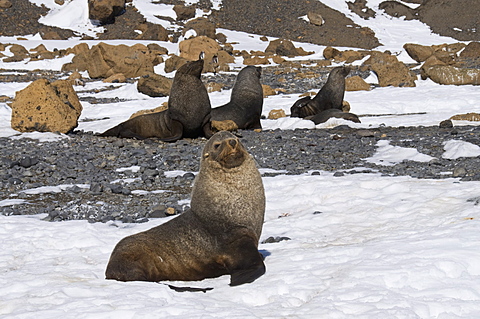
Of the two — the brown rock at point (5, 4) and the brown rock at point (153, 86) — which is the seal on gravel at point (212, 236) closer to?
the brown rock at point (153, 86)

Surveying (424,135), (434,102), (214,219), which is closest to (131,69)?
(434,102)

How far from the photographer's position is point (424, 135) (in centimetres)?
1141

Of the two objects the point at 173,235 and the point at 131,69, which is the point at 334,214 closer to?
the point at 173,235

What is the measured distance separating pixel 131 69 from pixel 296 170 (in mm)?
19367

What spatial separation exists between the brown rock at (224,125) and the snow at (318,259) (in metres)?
3.54

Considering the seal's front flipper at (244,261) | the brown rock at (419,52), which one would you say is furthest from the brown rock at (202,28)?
the seal's front flipper at (244,261)

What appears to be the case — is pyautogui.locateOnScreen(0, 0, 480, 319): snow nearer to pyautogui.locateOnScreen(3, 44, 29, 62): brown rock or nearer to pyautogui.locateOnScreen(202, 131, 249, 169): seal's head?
pyautogui.locateOnScreen(202, 131, 249, 169): seal's head

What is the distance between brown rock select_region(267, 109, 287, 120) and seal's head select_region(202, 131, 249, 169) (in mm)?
11031

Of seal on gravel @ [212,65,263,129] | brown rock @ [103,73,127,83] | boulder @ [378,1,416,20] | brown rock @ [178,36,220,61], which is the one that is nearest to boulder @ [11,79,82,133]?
seal on gravel @ [212,65,263,129]

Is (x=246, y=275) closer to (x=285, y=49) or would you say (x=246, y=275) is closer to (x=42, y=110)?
(x=42, y=110)

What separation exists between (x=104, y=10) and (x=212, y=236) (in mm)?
43852

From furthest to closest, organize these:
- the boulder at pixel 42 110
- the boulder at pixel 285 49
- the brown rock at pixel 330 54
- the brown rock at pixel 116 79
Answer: the boulder at pixel 285 49, the brown rock at pixel 330 54, the brown rock at pixel 116 79, the boulder at pixel 42 110

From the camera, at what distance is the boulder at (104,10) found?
4504 cm

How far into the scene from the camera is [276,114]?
625 inches
